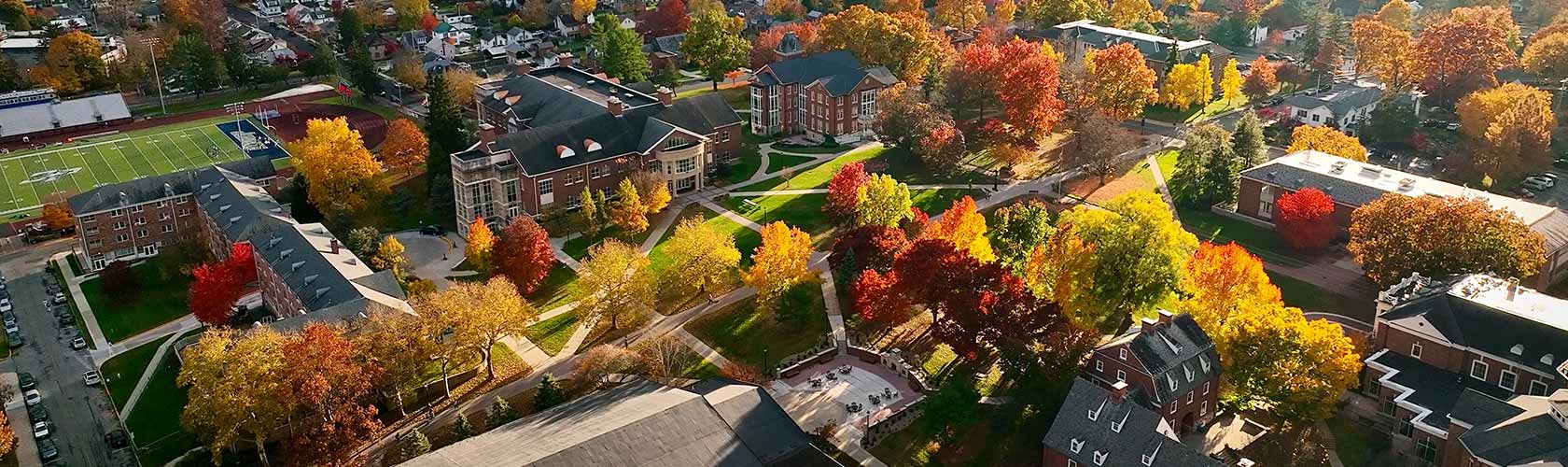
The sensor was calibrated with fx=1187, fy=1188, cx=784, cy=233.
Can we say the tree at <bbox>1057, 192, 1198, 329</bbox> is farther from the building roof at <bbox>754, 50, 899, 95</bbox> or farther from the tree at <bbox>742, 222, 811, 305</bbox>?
the building roof at <bbox>754, 50, 899, 95</bbox>

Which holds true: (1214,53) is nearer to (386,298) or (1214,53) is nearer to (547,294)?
(547,294)

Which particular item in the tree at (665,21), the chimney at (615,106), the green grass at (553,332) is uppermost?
the chimney at (615,106)

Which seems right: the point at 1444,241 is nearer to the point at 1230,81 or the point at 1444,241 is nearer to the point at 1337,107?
the point at 1337,107

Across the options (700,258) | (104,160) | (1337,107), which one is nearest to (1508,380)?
(700,258)

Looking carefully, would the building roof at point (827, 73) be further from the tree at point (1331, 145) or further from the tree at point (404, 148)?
the tree at point (1331, 145)

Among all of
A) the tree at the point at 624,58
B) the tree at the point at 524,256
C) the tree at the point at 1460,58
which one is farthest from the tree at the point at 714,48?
the tree at the point at 1460,58

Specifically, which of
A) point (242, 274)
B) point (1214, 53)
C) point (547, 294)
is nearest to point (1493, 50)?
point (1214, 53)
